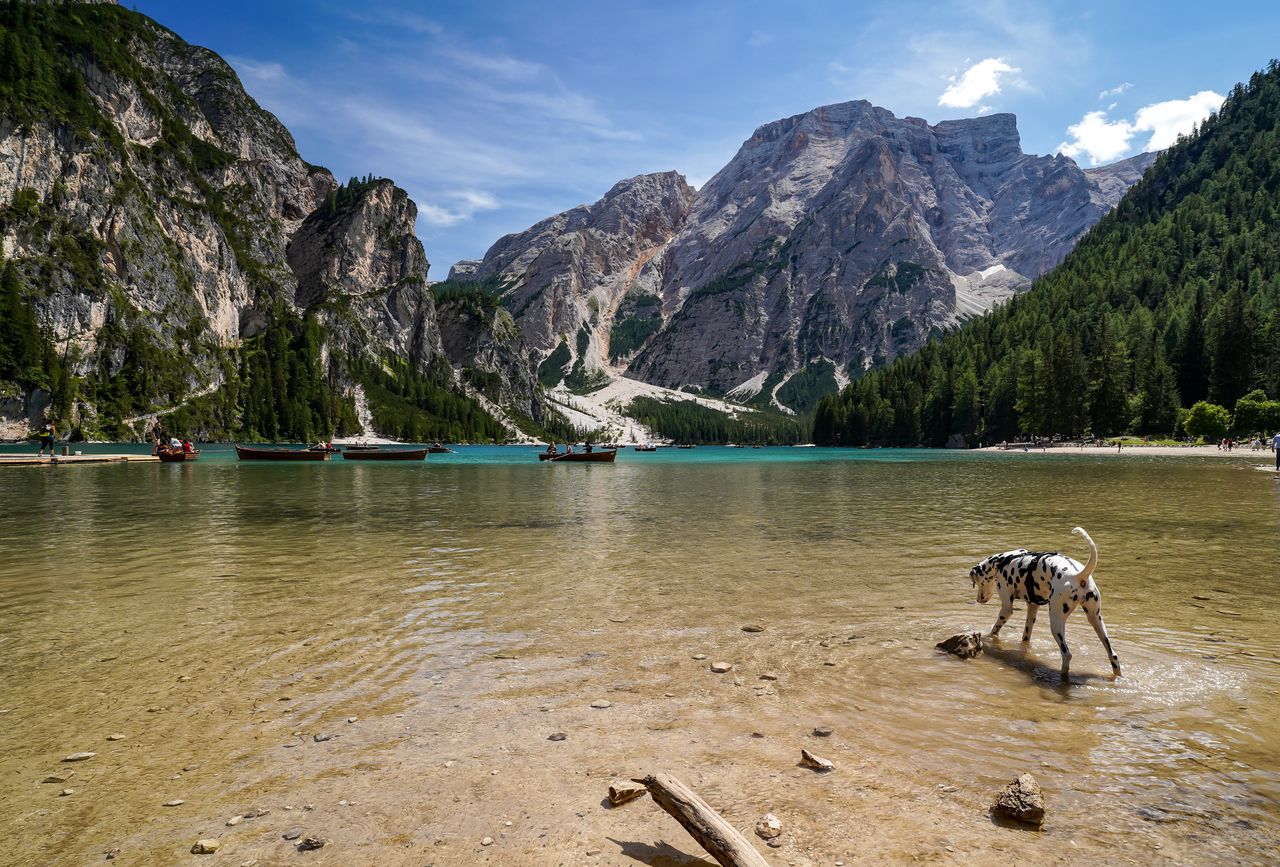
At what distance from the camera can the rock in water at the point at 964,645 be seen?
10992 mm

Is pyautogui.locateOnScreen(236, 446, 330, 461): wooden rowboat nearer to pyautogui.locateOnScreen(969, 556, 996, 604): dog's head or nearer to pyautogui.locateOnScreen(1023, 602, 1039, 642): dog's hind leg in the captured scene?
pyautogui.locateOnScreen(969, 556, 996, 604): dog's head

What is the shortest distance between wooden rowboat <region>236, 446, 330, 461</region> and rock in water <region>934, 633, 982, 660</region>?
12697 cm

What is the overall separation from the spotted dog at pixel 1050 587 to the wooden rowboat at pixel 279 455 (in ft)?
416

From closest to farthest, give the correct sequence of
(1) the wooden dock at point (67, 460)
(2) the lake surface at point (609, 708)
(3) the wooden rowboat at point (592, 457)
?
1. (2) the lake surface at point (609, 708)
2. (1) the wooden dock at point (67, 460)
3. (3) the wooden rowboat at point (592, 457)

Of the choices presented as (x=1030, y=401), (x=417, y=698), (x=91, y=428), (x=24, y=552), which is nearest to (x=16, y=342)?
(x=91, y=428)

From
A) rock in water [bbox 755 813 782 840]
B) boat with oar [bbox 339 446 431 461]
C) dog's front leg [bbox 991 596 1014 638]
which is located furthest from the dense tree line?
rock in water [bbox 755 813 782 840]

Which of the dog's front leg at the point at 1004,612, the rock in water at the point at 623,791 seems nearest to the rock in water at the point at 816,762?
the rock in water at the point at 623,791

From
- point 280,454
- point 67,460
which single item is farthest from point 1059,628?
point 280,454

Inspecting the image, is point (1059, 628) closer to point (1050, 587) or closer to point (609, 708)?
point (1050, 587)

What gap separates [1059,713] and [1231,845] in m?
3.11

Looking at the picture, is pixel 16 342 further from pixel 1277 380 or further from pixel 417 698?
pixel 1277 380

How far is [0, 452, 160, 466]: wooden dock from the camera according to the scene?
79.6m

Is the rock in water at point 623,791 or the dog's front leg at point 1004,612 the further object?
the dog's front leg at point 1004,612

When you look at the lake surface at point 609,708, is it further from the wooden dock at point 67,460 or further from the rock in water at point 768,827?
the wooden dock at point 67,460
